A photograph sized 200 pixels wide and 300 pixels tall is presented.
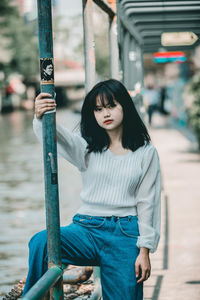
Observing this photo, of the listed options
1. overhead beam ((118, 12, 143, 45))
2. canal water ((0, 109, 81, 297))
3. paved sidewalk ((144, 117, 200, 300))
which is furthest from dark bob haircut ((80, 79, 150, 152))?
overhead beam ((118, 12, 143, 45))

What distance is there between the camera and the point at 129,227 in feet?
10.2

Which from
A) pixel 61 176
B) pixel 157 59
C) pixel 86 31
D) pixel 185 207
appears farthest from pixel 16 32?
pixel 86 31

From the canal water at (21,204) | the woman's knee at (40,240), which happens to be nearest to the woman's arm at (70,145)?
the woman's knee at (40,240)

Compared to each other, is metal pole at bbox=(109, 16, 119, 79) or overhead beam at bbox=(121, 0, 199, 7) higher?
overhead beam at bbox=(121, 0, 199, 7)

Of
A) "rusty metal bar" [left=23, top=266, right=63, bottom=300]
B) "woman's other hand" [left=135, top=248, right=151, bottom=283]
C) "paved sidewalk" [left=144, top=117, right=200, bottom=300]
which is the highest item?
"rusty metal bar" [left=23, top=266, right=63, bottom=300]

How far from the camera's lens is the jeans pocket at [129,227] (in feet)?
10.1

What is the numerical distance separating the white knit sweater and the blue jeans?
49 millimetres

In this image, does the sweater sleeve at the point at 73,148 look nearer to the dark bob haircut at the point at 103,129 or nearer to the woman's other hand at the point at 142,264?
the dark bob haircut at the point at 103,129

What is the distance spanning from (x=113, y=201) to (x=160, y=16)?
411 centimetres

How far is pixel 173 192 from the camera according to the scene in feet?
32.2

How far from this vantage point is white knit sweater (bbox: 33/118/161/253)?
312 cm

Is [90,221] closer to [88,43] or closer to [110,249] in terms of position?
[110,249]

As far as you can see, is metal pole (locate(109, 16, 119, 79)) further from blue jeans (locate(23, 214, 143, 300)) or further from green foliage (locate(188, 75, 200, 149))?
green foliage (locate(188, 75, 200, 149))

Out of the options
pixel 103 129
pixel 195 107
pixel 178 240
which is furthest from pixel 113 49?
pixel 195 107
